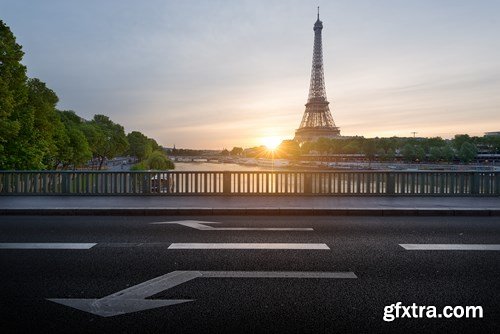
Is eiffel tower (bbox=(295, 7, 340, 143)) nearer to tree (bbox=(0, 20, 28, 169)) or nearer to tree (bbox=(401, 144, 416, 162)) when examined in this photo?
tree (bbox=(401, 144, 416, 162))

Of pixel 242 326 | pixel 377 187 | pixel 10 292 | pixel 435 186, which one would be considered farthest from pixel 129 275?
pixel 435 186

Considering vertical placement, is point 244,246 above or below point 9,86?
below

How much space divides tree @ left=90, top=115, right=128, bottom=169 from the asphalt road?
70.7 m

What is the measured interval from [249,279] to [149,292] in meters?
1.37

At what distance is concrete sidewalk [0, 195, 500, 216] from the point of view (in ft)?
34.8

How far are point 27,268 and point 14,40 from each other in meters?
25.6

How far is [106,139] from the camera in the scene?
85.4 m

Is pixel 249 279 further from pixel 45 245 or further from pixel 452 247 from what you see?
pixel 45 245

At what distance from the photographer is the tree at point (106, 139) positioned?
77.0 meters

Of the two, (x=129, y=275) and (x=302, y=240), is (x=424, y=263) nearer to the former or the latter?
(x=302, y=240)

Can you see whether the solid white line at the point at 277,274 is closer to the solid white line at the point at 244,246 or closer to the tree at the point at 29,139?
the solid white line at the point at 244,246

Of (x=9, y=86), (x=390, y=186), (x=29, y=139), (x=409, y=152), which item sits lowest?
(x=390, y=186)

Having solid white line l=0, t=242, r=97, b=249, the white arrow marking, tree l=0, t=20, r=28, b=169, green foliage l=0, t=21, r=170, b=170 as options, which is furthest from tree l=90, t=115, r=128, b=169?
the white arrow marking

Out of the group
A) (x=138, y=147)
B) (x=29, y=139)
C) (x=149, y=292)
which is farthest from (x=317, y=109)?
(x=149, y=292)
